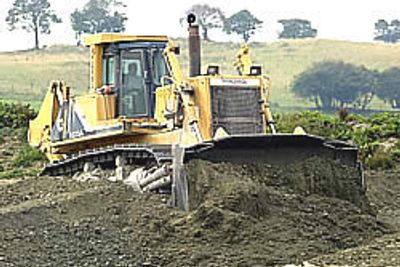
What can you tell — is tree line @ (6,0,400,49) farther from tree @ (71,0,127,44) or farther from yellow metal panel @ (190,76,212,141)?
yellow metal panel @ (190,76,212,141)

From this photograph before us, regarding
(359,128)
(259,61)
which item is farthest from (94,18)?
(359,128)

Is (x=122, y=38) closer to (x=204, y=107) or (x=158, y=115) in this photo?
(x=158, y=115)

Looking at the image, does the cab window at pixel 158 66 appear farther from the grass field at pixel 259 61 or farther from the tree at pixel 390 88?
the tree at pixel 390 88

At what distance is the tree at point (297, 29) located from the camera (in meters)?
93.0

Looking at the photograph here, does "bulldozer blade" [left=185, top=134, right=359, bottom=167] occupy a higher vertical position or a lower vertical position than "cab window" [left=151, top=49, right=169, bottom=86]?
lower

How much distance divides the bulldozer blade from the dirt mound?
15 centimetres

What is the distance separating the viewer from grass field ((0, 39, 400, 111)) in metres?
51.7

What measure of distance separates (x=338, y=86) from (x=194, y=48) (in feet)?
113

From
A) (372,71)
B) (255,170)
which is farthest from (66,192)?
(372,71)

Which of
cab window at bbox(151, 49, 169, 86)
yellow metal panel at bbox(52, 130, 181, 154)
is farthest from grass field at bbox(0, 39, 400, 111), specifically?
cab window at bbox(151, 49, 169, 86)

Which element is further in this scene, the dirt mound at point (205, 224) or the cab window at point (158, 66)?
the cab window at point (158, 66)

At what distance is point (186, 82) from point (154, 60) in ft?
3.76

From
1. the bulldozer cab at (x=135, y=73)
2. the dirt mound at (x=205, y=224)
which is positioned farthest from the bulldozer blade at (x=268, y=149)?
the bulldozer cab at (x=135, y=73)

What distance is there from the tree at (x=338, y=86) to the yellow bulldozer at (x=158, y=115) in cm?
3154
